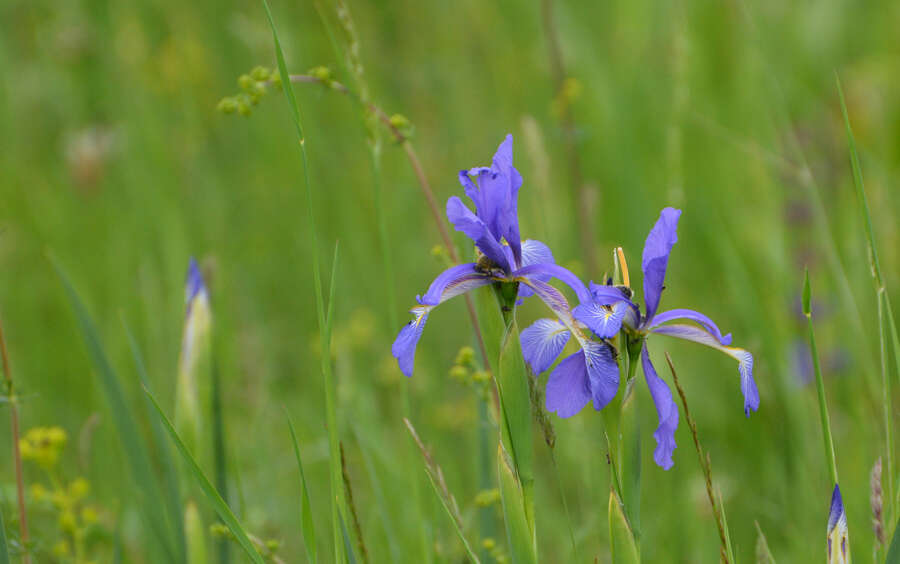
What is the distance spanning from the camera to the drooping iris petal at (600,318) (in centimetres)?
93

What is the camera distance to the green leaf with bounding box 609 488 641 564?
98 centimetres

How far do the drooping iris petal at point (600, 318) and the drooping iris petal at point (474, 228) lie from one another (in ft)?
0.44

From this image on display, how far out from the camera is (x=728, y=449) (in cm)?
247

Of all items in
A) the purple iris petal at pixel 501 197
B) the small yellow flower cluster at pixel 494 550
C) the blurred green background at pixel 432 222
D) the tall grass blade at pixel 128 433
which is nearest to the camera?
the purple iris petal at pixel 501 197

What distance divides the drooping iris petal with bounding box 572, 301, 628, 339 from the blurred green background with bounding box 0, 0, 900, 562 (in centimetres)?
Result: 63

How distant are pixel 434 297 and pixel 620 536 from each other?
0.36 metres

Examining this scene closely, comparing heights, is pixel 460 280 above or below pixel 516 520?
above

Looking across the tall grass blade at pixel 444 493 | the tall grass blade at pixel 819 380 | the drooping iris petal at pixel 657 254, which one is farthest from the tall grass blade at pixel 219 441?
the tall grass blade at pixel 819 380

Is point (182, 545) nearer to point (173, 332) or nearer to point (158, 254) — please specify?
point (173, 332)

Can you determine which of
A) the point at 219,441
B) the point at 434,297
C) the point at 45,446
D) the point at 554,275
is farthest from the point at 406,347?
the point at 45,446

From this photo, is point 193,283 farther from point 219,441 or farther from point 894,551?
point 894,551

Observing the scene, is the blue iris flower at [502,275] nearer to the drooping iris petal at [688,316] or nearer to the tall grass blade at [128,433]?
the drooping iris petal at [688,316]

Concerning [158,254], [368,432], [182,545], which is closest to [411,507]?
[368,432]

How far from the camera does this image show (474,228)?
1006mm
